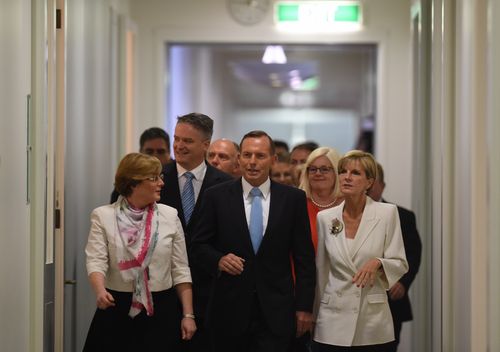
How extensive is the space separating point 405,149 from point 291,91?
11706 mm

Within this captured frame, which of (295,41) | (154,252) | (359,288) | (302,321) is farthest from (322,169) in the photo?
(295,41)

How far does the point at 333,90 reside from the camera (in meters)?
19.6

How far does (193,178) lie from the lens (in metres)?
5.15

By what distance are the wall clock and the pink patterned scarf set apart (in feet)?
14.9

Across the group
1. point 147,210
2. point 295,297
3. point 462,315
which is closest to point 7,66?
point 147,210

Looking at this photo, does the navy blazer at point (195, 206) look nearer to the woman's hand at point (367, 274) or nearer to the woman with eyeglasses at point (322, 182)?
the woman with eyeglasses at point (322, 182)

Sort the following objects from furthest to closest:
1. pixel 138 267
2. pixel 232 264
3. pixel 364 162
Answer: pixel 364 162 → pixel 232 264 → pixel 138 267

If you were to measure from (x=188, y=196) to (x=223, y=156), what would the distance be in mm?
881

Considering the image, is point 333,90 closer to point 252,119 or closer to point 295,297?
point 252,119

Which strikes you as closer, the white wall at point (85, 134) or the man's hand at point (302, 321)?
the man's hand at point (302, 321)

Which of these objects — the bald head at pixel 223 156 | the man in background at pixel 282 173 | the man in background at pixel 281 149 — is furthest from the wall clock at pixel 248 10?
the bald head at pixel 223 156

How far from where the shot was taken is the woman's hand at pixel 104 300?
13.8 feet

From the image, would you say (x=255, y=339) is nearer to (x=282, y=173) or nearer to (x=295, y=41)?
(x=282, y=173)

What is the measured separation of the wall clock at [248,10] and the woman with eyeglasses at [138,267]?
4.38m
